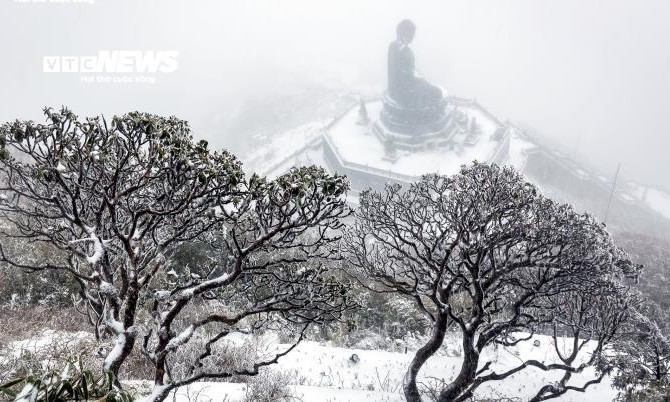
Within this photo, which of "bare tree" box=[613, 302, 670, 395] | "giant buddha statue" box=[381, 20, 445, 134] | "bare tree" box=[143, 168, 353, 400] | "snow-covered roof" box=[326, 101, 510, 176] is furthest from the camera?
"giant buddha statue" box=[381, 20, 445, 134]

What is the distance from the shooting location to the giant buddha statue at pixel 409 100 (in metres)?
43.9

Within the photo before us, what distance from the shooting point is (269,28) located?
137500 millimetres

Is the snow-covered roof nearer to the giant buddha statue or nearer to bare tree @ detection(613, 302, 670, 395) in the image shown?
the giant buddha statue

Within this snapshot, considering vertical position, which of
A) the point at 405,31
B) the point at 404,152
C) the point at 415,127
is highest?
the point at 405,31

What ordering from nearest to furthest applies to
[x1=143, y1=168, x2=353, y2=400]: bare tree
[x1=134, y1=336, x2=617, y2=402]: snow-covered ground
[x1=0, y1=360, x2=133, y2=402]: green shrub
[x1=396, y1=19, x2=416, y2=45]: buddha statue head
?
[x1=0, y1=360, x2=133, y2=402]: green shrub, [x1=143, y1=168, x2=353, y2=400]: bare tree, [x1=134, y1=336, x2=617, y2=402]: snow-covered ground, [x1=396, y1=19, x2=416, y2=45]: buddha statue head

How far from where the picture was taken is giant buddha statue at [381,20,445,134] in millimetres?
43938

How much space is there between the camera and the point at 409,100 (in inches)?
1781

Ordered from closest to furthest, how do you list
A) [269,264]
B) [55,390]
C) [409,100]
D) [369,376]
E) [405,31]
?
[55,390], [269,264], [369,376], [405,31], [409,100]

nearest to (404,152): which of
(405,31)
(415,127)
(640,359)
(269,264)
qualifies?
(415,127)

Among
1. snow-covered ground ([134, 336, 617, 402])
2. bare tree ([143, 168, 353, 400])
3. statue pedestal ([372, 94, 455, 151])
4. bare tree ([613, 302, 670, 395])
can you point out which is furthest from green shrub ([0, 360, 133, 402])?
statue pedestal ([372, 94, 455, 151])

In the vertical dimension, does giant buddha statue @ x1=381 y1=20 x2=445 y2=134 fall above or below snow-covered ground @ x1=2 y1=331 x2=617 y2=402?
above

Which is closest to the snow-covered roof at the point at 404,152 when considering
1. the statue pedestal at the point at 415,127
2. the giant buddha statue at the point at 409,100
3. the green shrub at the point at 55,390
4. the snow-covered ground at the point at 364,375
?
the statue pedestal at the point at 415,127

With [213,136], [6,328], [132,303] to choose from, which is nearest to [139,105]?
[213,136]

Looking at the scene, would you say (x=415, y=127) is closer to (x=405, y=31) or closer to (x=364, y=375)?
(x=405, y=31)
